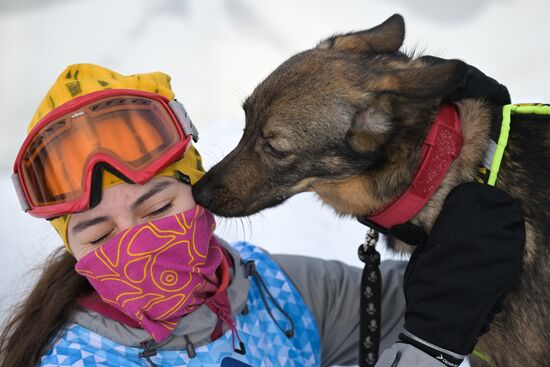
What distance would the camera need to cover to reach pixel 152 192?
2178 mm

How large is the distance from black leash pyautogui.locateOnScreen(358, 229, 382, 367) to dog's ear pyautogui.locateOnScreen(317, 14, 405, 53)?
2.82ft

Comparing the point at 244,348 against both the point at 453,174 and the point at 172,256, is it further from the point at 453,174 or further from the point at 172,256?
the point at 453,174

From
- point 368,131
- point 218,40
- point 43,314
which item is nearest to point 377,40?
point 368,131

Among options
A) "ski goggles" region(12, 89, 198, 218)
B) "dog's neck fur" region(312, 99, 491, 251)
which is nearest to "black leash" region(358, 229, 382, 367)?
"dog's neck fur" region(312, 99, 491, 251)

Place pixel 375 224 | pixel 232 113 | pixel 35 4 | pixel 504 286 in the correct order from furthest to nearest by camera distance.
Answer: pixel 35 4, pixel 232 113, pixel 375 224, pixel 504 286

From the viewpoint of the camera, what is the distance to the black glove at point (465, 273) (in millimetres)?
1896

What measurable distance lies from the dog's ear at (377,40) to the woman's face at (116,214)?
102 cm

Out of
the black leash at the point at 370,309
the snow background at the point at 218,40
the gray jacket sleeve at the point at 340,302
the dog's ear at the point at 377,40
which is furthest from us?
the snow background at the point at 218,40

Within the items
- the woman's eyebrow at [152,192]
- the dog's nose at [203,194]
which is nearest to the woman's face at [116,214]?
the woman's eyebrow at [152,192]

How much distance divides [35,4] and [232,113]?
7.20ft

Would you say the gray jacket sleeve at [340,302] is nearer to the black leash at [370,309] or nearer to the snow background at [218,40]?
the black leash at [370,309]

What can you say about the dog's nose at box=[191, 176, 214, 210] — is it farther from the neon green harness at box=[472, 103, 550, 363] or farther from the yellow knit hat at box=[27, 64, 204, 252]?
the neon green harness at box=[472, 103, 550, 363]

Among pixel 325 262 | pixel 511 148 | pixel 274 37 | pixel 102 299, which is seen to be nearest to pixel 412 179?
pixel 511 148

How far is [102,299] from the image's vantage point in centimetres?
236
